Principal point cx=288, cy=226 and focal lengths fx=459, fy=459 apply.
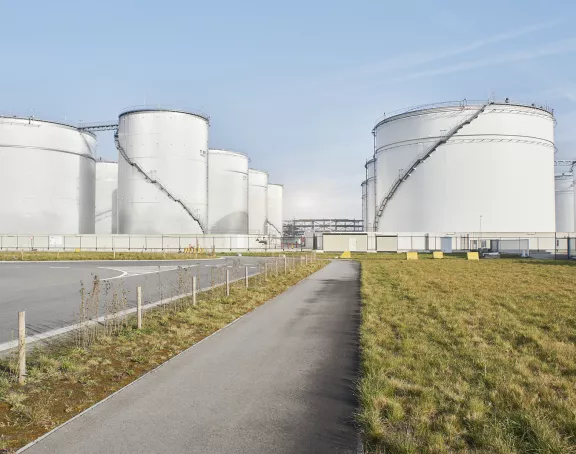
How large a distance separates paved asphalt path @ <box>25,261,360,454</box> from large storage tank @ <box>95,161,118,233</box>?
60.6m

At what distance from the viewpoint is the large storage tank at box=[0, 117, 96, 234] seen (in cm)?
4925

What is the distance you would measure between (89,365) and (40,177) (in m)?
50.3

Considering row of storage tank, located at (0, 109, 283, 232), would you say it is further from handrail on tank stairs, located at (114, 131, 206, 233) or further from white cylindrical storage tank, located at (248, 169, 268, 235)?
white cylindrical storage tank, located at (248, 169, 268, 235)

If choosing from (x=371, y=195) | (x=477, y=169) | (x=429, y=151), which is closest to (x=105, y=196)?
(x=371, y=195)

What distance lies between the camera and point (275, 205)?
295 ft

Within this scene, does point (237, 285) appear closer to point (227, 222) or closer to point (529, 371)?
point (529, 371)

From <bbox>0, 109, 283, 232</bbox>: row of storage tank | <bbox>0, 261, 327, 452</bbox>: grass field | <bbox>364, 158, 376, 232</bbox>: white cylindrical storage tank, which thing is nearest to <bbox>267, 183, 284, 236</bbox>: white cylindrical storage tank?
<bbox>364, 158, 376, 232</bbox>: white cylindrical storage tank

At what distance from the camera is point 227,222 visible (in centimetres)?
6322

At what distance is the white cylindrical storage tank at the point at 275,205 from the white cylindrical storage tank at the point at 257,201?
7465 millimetres

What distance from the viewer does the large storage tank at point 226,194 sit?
62.8m

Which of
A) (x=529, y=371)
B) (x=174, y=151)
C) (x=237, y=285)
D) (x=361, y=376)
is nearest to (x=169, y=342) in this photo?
(x=361, y=376)

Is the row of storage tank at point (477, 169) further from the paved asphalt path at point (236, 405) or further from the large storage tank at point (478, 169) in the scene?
the paved asphalt path at point (236, 405)

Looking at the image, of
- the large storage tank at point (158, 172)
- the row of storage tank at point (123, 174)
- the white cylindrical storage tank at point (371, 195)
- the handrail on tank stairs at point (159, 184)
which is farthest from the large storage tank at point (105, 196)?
the white cylindrical storage tank at point (371, 195)

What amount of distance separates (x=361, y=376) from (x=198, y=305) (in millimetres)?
7068
